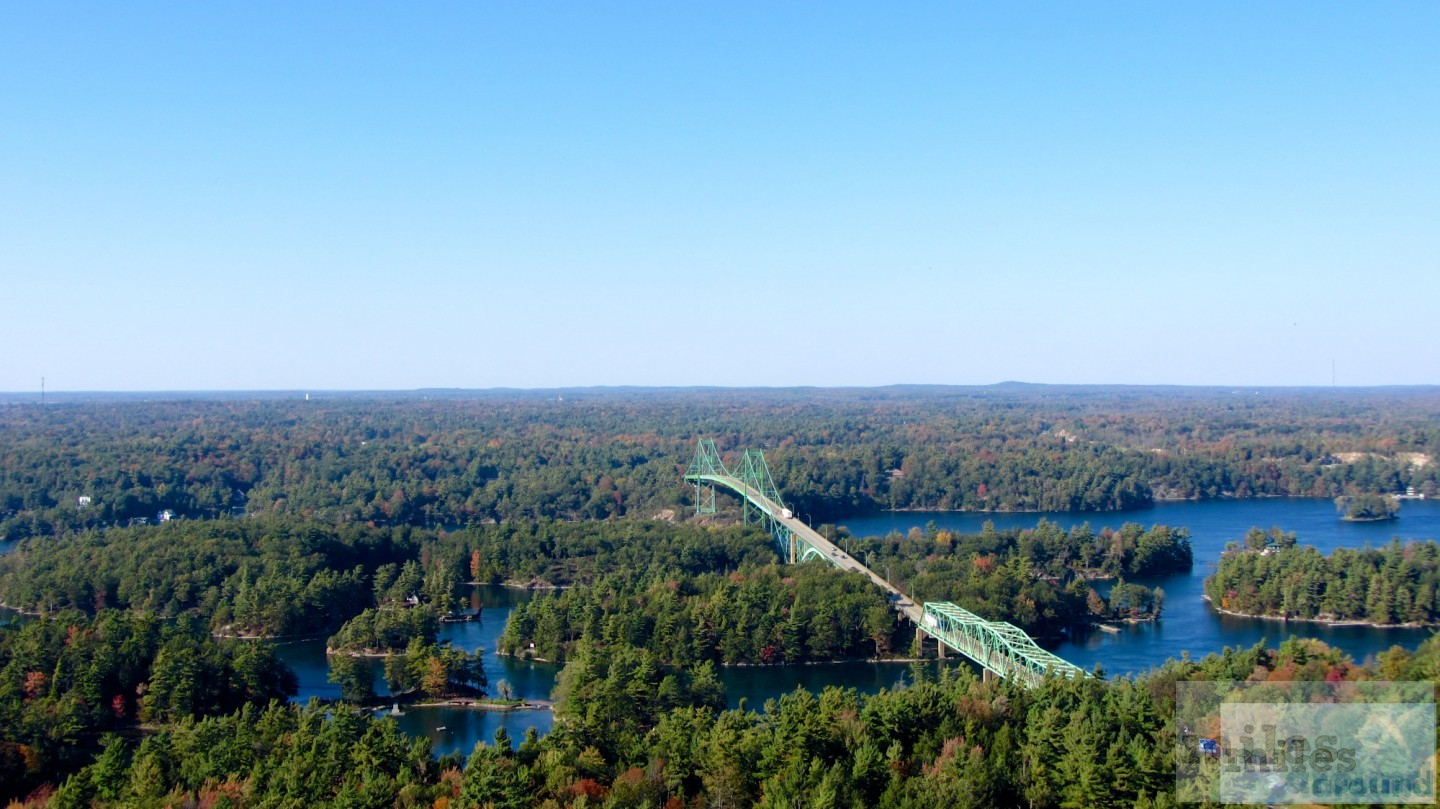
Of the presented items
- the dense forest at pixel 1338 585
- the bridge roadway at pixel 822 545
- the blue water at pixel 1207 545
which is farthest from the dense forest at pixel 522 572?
the dense forest at pixel 1338 585

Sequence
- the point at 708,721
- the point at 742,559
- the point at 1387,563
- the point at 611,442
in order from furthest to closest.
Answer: the point at 611,442
the point at 742,559
the point at 1387,563
the point at 708,721

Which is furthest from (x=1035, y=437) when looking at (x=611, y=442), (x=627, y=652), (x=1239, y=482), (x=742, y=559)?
(x=627, y=652)

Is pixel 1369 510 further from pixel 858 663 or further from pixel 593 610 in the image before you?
pixel 593 610

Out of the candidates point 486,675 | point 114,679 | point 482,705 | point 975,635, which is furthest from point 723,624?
point 114,679

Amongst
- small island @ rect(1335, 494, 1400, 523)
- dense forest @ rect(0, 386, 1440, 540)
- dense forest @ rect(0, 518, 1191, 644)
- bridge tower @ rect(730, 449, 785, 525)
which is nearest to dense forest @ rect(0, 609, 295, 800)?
dense forest @ rect(0, 518, 1191, 644)

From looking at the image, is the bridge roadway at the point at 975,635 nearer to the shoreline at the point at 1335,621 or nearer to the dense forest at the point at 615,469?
the shoreline at the point at 1335,621

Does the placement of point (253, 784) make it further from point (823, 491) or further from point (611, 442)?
point (611, 442)

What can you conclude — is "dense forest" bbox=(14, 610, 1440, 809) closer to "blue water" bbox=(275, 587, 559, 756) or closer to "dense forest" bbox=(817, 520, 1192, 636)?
"blue water" bbox=(275, 587, 559, 756)
